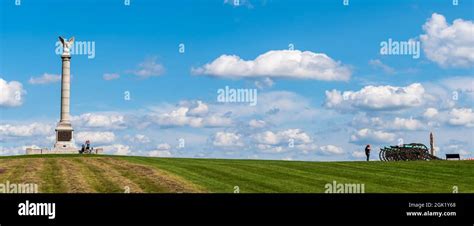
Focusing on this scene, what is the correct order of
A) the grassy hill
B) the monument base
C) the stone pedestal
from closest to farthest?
the grassy hill
the monument base
the stone pedestal

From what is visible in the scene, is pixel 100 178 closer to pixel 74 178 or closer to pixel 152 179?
pixel 74 178

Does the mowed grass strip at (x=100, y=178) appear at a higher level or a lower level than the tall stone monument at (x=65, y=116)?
lower

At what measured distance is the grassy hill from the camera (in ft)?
105

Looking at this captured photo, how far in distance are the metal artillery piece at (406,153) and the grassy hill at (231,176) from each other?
7.26 m

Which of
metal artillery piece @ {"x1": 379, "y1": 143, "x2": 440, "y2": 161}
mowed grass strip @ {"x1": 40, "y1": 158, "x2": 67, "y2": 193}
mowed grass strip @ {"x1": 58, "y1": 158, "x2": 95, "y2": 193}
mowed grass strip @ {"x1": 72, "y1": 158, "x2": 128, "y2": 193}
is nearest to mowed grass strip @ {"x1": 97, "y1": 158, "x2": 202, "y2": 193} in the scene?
mowed grass strip @ {"x1": 72, "y1": 158, "x2": 128, "y2": 193}

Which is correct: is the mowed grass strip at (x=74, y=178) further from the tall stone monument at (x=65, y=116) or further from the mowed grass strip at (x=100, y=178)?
the tall stone monument at (x=65, y=116)

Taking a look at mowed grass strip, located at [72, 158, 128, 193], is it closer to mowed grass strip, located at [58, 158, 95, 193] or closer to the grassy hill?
the grassy hill

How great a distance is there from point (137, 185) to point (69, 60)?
130 ft

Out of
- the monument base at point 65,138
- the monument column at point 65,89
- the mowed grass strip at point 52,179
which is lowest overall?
the mowed grass strip at point 52,179

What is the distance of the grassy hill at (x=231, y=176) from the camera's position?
105ft

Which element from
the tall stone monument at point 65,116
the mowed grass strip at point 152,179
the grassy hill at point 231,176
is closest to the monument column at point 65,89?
the tall stone monument at point 65,116

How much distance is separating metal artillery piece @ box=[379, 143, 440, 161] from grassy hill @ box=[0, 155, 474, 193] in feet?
23.8
